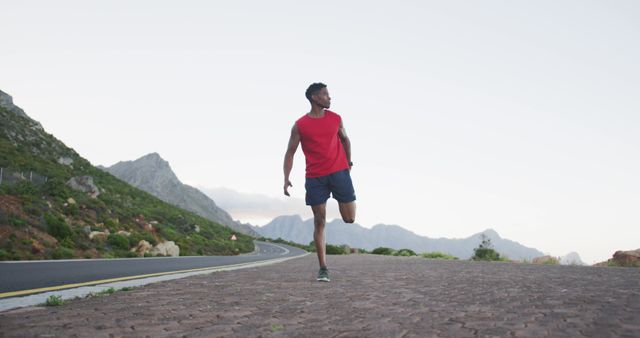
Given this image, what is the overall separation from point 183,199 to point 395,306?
192 meters

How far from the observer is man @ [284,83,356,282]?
19.1 feet

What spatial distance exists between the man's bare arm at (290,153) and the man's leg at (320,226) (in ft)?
1.93

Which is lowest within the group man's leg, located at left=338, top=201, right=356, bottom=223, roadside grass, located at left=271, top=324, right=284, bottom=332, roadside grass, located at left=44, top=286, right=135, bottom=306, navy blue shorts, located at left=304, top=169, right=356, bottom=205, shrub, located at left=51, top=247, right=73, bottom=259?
shrub, located at left=51, top=247, right=73, bottom=259

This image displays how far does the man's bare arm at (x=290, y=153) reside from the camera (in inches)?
235

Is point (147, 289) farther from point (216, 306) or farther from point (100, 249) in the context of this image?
point (100, 249)

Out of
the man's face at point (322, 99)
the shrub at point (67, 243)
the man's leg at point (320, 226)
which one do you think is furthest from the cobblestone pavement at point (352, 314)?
the shrub at point (67, 243)

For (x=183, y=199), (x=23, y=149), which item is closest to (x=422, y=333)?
(x=23, y=149)

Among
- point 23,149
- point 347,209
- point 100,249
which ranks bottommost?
point 100,249

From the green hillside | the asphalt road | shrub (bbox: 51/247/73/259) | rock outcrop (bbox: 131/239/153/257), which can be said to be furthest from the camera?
rock outcrop (bbox: 131/239/153/257)

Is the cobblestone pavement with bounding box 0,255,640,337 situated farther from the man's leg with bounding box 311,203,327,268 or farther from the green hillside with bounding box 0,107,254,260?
Answer: the green hillside with bounding box 0,107,254,260

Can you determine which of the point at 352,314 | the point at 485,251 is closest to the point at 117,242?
the point at 485,251

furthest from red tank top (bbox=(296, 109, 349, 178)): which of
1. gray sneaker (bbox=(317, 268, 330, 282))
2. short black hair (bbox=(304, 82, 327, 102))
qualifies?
gray sneaker (bbox=(317, 268, 330, 282))

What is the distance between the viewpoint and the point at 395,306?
3.26 m

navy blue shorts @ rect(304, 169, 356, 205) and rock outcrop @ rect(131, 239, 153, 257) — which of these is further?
rock outcrop @ rect(131, 239, 153, 257)
